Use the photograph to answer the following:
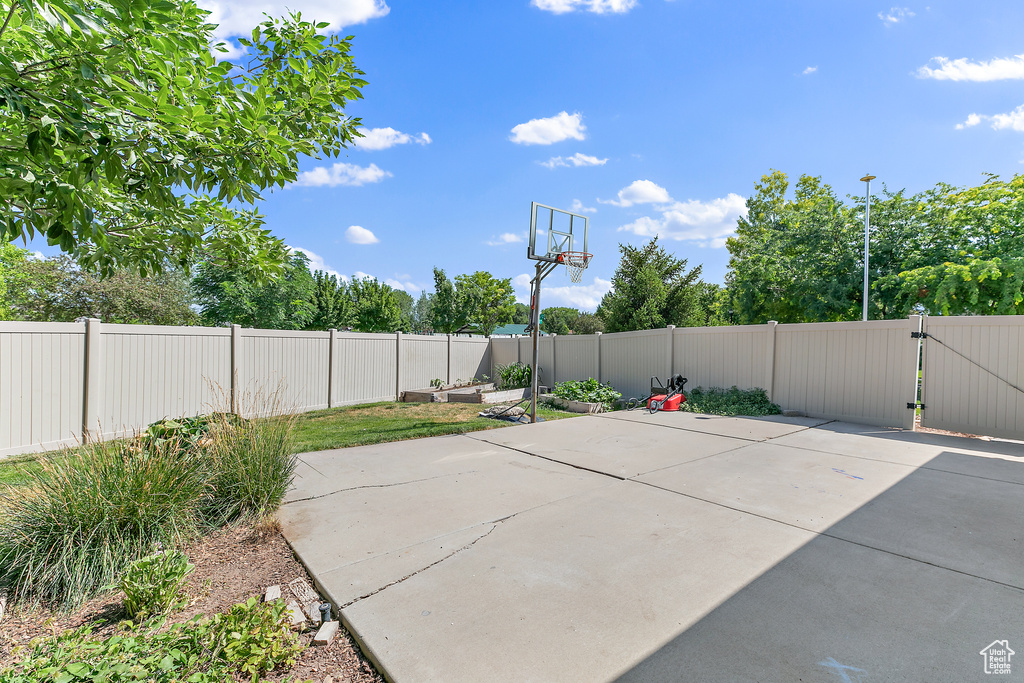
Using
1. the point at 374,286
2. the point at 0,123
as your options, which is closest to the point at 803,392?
the point at 0,123

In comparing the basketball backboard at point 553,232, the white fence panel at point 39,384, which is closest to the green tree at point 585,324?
the basketball backboard at point 553,232

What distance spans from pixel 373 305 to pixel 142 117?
2896 centimetres

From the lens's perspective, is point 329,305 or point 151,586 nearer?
point 151,586

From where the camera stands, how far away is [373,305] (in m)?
30.6

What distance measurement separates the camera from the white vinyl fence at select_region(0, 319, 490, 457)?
6.14 metres

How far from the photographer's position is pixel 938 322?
24.2ft

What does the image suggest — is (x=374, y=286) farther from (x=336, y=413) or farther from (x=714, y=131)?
(x=714, y=131)

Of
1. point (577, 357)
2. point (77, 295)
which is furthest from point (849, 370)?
point (77, 295)

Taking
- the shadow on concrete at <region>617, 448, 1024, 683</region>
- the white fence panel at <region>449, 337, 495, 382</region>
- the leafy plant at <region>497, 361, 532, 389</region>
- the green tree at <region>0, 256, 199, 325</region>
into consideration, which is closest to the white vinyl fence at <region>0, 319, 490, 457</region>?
the white fence panel at <region>449, 337, 495, 382</region>

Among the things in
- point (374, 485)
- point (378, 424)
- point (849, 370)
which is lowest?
point (378, 424)

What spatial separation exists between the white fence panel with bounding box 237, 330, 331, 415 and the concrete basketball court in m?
4.93

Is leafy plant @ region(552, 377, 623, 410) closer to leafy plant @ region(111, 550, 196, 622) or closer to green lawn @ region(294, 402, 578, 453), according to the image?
green lawn @ region(294, 402, 578, 453)

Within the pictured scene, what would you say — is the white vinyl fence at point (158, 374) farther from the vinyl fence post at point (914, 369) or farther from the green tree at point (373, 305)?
the green tree at point (373, 305)

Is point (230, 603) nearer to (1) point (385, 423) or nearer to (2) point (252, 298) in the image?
(1) point (385, 423)
